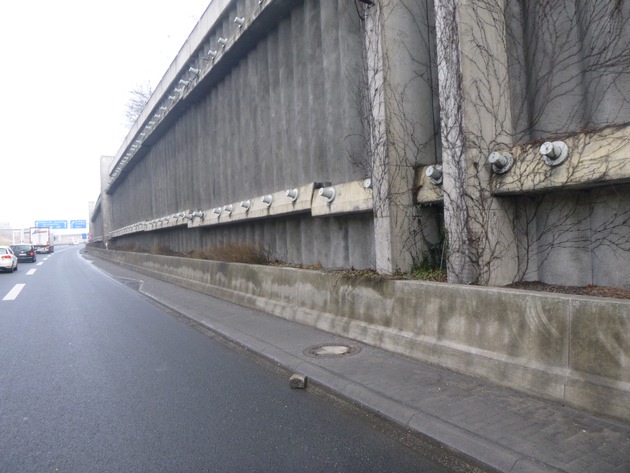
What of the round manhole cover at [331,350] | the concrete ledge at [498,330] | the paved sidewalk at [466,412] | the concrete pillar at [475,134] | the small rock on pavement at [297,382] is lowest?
the small rock on pavement at [297,382]

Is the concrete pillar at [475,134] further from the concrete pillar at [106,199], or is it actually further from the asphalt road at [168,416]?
the concrete pillar at [106,199]

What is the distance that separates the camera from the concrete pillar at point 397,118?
657 centimetres

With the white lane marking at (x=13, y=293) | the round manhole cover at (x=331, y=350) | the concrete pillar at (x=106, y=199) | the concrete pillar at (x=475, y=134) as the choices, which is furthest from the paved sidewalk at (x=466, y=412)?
the concrete pillar at (x=106, y=199)

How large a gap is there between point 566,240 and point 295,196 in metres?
5.23

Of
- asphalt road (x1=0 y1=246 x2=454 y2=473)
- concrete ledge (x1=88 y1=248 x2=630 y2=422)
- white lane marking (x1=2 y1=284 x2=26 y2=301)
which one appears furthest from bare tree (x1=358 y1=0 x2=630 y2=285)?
white lane marking (x1=2 y1=284 x2=26 y2=301)

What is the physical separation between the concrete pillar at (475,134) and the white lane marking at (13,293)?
13358 mm

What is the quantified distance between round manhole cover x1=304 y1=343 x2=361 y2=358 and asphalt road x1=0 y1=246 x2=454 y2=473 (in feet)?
1.76

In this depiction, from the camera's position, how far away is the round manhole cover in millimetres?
5797

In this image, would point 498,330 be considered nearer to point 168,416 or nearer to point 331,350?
point 331,350

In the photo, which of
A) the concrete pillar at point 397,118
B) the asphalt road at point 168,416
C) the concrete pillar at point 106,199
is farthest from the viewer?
the concrete pillar at point 106,199

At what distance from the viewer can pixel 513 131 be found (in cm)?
571

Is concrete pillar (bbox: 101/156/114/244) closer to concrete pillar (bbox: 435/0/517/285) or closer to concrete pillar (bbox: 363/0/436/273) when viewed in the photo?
concrete pillar (bbox: 363/0/436/273)

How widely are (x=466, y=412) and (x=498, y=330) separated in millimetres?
929

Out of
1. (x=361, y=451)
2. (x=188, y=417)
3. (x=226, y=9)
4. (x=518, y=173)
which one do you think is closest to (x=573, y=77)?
(x=518, y=173)
